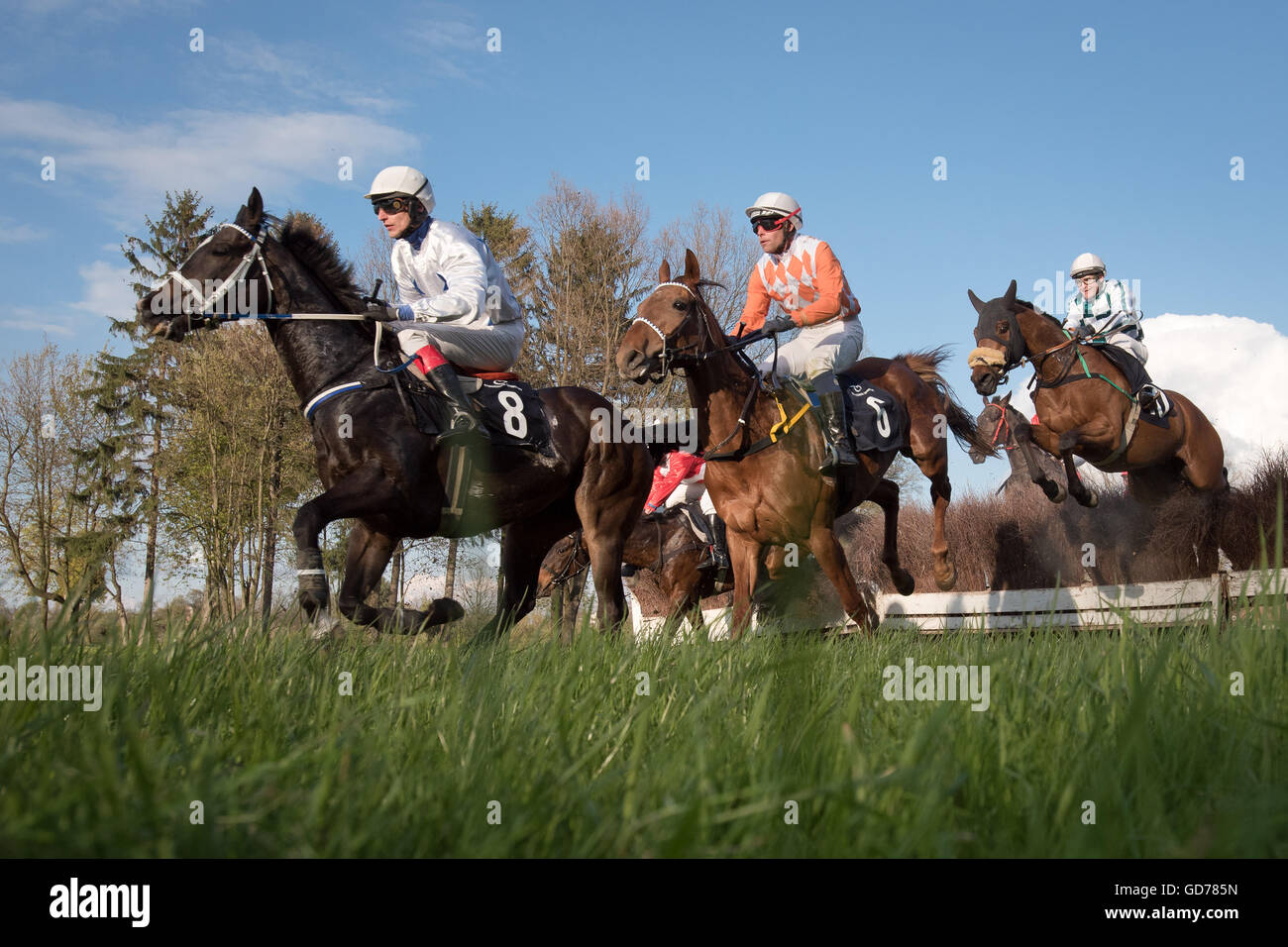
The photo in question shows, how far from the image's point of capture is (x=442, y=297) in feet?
21.7

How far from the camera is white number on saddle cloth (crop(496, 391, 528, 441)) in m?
6.68

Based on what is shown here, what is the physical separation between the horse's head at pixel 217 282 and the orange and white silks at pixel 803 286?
3731 millimetres

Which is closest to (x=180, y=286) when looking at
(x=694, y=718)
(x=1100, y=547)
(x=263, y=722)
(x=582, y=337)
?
(x=263, y=722)

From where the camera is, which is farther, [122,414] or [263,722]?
[122,414]

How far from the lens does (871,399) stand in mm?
8445

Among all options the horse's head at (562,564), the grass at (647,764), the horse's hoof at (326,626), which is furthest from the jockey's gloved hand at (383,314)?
the horse's head at (562,564)

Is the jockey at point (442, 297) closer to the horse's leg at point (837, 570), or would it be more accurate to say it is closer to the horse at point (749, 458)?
the horse at point (749, 458)

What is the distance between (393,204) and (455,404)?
59.6 inches

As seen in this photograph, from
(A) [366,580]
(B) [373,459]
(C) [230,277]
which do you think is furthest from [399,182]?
(A) [366,580]

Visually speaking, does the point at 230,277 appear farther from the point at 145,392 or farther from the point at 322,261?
the point at 145,392

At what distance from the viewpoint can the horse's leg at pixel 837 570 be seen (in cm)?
734

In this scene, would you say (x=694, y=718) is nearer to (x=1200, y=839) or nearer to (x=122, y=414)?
(x=1200, y=839)
